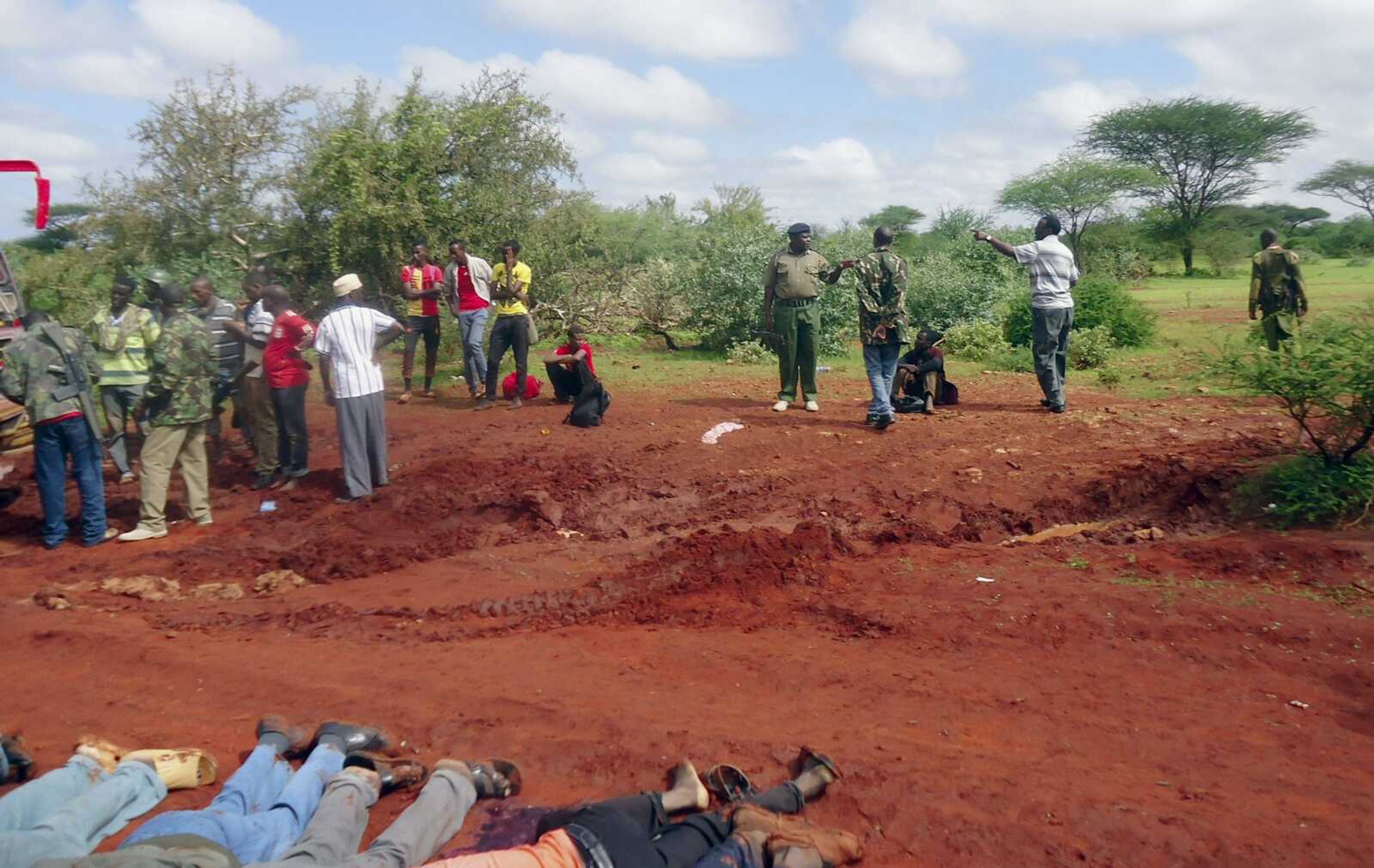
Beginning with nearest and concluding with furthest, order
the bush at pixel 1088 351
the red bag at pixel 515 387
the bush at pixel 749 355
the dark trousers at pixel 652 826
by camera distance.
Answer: the dark trousers at pixel 652 826, the red bag at pixel 515 387, the bush at pixel 1088 351, the bush at pixel 749 355

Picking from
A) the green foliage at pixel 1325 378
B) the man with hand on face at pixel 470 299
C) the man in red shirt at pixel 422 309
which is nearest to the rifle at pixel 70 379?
the man in red shirt at pixel 422 309

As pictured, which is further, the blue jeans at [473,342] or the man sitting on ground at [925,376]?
the blue jeans at [473,342]

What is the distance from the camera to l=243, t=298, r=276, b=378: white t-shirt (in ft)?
30.0

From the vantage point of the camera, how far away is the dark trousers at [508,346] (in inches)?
450

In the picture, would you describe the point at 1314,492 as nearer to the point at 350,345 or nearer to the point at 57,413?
the point at 350,345

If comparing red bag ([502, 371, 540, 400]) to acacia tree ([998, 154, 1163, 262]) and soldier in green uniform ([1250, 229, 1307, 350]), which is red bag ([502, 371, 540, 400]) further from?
acacia tree ([998, 154, 1163, 262])

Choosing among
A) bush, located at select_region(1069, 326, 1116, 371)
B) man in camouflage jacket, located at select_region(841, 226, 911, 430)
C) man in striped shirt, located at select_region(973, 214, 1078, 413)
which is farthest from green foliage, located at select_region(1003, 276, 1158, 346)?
man in camouflage jacket, located at select_region(841, 226, 911, 430)

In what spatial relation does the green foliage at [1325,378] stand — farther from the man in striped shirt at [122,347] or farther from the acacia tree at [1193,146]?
the acacia tree at [1193,146]

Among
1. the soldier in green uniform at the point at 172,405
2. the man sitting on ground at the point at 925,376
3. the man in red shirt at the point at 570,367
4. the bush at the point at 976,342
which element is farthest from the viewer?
the bush at the point at 976,342

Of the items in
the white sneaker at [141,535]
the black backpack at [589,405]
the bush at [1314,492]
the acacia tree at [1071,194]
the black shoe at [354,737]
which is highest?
the acacia tree at [1071,194]

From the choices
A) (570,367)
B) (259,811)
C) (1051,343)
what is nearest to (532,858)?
(259,811)

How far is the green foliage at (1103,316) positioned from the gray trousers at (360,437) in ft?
32.7

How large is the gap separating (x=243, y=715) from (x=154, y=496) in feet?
12.8

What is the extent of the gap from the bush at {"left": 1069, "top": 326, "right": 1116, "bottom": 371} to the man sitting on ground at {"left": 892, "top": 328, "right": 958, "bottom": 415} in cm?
354
